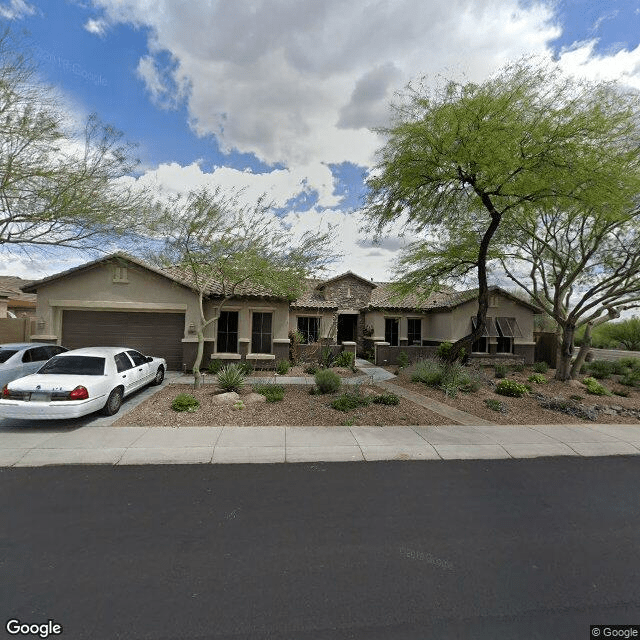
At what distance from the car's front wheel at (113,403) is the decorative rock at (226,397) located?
2.26 meters

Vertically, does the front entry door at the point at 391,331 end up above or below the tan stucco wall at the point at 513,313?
below

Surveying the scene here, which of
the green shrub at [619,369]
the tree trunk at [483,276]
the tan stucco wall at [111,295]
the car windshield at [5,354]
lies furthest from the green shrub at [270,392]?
the green shrub at [619,369]

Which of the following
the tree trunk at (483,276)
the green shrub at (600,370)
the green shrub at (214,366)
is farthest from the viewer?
the green shrub at (600,370)

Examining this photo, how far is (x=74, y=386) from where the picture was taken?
6863 millimetres

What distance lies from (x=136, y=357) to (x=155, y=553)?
25.0ft

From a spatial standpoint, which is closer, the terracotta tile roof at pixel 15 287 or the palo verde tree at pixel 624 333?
the terracotta tile roof at pixel 15 287

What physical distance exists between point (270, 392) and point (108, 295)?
27.6ft

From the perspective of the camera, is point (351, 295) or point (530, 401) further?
point (351, 295)

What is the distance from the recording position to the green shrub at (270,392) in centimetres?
910

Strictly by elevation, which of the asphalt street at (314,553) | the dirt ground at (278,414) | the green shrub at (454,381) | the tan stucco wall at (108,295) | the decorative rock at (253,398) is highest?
the tan stucco wall at (108,295)

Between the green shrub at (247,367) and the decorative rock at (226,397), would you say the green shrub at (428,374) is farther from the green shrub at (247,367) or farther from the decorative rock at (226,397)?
the decorative rock at (226,397)

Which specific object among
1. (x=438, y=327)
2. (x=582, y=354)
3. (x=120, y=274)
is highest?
(x=120, y=274)

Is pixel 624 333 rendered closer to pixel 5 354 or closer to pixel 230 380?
pixel 230 380

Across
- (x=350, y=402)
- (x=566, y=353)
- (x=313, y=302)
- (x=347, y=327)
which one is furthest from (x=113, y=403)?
(x=566, y=353)
